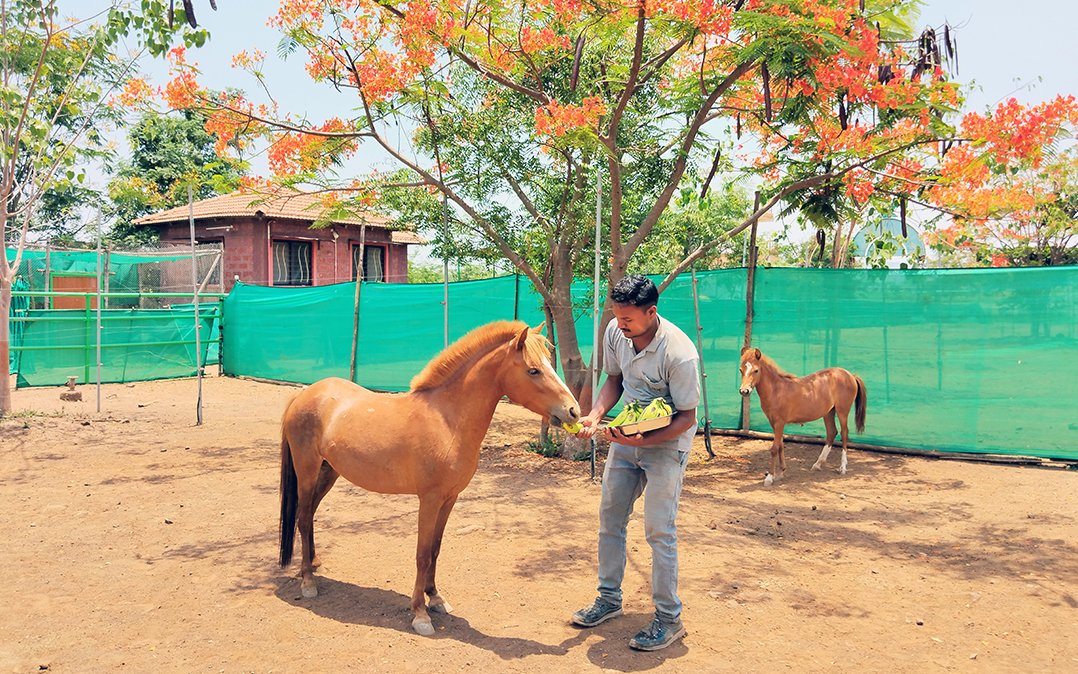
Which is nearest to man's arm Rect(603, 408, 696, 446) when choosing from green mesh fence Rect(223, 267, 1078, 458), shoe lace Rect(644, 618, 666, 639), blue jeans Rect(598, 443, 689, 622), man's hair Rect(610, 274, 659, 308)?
blue jeans Rect(598, 443, 689, 622)

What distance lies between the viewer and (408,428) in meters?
3.89

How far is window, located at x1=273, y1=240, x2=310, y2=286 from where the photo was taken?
22312 millimetres

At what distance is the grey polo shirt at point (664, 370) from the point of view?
349cm

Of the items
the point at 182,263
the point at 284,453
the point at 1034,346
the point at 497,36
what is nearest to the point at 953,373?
the point at 1034,346

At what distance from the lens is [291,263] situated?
22859 millimetres

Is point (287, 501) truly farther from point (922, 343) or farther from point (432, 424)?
point (922, 343)

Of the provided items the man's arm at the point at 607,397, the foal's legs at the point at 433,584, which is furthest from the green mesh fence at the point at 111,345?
the man's arm at the point at 607,397

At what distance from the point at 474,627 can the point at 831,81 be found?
5.42m

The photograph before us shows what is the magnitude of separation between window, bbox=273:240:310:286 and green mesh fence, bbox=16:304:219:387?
23.4 feet

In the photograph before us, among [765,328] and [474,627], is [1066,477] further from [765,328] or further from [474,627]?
[474,627]

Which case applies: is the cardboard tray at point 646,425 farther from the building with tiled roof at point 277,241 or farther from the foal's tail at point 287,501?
the building with tiled roof at point 277,241

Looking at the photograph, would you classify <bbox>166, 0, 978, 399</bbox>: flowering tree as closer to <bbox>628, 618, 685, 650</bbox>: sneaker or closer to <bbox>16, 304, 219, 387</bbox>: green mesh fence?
Answer: <bbox>628, 618, 685, 650</bbox>: sneaker

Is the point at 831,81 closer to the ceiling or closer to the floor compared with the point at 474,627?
closer to the ceiling

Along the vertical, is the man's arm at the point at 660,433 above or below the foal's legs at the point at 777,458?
above
